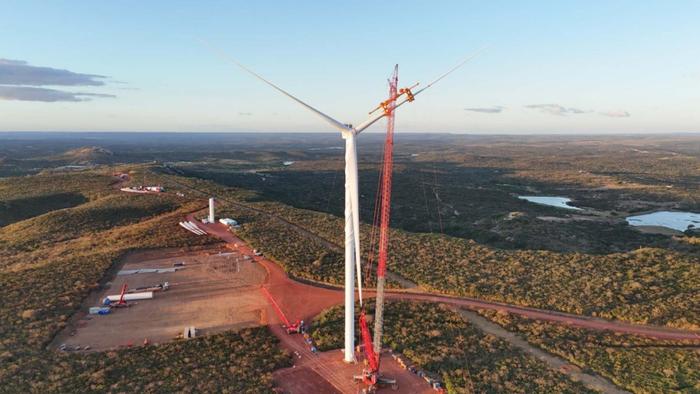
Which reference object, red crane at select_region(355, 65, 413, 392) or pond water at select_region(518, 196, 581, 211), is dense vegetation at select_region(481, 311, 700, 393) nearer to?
red crane at select_region(355, 65, 413, 392)

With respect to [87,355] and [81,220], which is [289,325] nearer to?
[87,355]

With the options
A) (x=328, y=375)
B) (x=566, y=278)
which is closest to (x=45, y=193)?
(x=328, y=375)

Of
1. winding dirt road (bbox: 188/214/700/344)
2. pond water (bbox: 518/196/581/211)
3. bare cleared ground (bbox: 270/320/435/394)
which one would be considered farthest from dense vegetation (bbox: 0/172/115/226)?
pond water (bbox: 518/196/581/211)

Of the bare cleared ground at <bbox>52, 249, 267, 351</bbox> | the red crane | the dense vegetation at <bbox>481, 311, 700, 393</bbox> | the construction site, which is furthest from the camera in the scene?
the bare cleared ground at <bbox>52, 249, 267, 351</bbox>

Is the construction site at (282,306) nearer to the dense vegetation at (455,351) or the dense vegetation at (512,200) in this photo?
the dense vegetation at (455,351)

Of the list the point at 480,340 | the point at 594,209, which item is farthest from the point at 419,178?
the point at 480,340

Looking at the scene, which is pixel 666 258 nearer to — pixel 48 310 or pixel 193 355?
pixel 193 355
